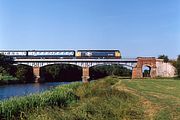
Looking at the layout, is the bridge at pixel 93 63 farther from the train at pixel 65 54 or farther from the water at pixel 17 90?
the water at pixel 17 90

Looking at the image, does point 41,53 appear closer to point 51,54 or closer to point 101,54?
point 51,54

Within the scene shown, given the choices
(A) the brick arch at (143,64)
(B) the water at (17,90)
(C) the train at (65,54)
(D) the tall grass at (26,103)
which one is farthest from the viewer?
(C) the train at (65,54)

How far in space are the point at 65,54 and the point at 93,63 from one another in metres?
11.4

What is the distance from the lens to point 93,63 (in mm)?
116250

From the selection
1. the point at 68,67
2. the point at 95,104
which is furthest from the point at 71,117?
the point at 68,67

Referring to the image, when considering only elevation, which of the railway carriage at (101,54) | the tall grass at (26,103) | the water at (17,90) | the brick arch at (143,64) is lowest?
the water at (17,90)

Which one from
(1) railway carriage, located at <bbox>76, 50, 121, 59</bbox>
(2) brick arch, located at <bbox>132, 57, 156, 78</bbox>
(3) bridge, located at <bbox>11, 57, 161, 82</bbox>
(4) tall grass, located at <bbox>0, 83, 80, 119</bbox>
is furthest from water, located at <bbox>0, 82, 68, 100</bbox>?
(1) railway carriage, located at <bbox>76, 50, 121, 59</bbox>

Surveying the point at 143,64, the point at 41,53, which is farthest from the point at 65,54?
the point at 143,64

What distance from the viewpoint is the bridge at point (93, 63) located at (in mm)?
110938

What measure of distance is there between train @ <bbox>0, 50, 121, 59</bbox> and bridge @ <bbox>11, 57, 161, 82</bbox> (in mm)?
2319

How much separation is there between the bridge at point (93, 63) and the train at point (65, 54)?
2319 millimetres

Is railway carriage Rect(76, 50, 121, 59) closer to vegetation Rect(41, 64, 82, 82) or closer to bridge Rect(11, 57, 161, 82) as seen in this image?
bridge Rect(11, 57, 161, 82)

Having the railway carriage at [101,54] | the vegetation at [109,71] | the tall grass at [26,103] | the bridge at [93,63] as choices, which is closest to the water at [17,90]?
the tall grass at [26,103]

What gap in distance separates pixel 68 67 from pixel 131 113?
125m
